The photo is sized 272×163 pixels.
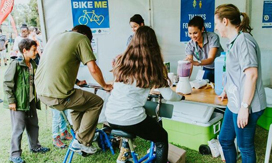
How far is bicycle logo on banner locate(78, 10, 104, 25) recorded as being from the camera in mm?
3279

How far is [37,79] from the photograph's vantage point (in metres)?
2.12

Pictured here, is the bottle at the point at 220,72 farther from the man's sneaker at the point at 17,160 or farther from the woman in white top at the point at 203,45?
the man's sneaker at the point at 17,160

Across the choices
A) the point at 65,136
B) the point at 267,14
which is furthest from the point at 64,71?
the point at 267,14

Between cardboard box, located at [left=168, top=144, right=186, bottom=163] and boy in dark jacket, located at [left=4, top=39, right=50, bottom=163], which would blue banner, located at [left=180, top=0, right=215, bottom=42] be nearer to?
cardboard box, located at [left=168, top=144, right=186, bottom=163]

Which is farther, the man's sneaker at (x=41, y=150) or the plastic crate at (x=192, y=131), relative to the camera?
the man's sneaker at (x=41, y=150)

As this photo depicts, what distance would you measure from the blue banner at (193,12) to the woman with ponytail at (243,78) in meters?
2.22

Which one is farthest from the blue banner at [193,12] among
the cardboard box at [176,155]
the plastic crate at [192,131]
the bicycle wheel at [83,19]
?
the cardboard box at [176,155]

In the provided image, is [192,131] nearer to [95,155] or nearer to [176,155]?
[176,155]

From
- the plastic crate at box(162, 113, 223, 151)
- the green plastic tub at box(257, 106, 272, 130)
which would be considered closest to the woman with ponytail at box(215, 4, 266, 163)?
the plastic crate at box(162, 113, 223, 151)

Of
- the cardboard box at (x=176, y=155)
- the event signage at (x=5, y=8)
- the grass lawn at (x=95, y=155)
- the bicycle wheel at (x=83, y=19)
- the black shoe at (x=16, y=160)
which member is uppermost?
the event signage at (x=5, y=8)

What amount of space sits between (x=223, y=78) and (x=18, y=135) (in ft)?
6.96

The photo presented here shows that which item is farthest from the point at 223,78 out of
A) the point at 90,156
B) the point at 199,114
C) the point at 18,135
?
the point at 18,135

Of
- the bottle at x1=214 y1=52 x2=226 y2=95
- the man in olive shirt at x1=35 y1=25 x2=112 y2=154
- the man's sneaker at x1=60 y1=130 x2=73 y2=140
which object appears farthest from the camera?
the man's sneaker at x1=60 y1=130 x2=73 y2=140

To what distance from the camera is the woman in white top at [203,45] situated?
2697mm
